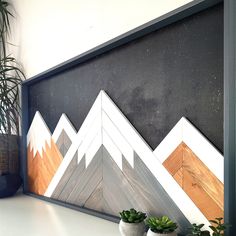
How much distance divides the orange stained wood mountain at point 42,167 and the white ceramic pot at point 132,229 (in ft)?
1.86

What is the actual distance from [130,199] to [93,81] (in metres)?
0.48

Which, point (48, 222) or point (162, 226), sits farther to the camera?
point (48, 222)

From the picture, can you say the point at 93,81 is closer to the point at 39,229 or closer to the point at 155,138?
the point at 155,138

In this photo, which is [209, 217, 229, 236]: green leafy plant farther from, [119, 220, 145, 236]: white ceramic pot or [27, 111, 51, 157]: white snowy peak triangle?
[27, 111, 51, 157]: white snowy peak triangle

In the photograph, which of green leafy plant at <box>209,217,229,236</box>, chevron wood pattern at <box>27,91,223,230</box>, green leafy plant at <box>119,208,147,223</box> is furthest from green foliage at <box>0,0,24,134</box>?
green leafy plant at <box>209,217,229,236</box>

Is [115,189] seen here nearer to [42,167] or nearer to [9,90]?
[42,167]

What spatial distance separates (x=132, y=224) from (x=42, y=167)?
74 cm

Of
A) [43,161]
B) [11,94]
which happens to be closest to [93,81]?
[43,161]

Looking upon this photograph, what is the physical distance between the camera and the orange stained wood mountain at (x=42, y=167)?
4.56ft

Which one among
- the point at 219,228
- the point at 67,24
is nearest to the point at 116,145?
the point at 219,228

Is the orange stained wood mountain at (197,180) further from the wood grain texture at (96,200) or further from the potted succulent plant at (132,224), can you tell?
the wood grain texture at (96,200)

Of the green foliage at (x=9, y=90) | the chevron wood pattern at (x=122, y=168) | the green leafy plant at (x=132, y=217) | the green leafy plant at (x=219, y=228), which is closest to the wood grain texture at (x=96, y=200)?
the chevron wood pattern at (x=122, y=168)

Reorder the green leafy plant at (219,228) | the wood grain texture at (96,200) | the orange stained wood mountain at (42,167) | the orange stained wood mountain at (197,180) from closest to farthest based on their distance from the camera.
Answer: the green leafy plant at (219,228), the orange stained wood mountain at (197,180), the wood grain texture at (96,200), the orange stained wood mountain at (42,167)

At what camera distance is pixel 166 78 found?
92 centimetres
